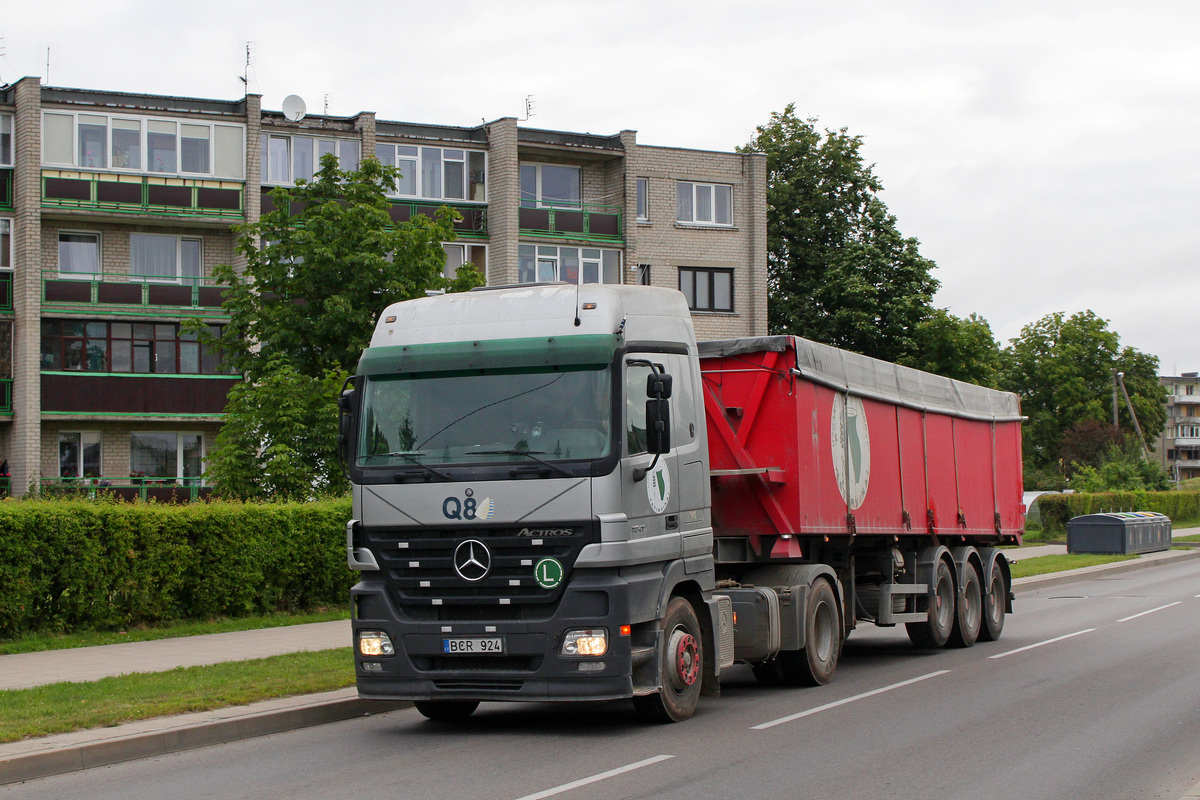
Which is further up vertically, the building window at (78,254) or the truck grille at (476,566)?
the building window at (78,254)

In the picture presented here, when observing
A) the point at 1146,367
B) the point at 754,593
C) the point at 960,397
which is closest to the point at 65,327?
the point at 960,397

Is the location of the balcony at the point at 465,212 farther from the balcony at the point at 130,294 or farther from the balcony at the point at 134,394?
the balcony at the point at 134,394

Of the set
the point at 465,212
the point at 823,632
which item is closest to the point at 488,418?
the point at 823,632

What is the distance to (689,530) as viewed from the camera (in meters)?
11.0

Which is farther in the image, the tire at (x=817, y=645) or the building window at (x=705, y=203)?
the building window at (x=705, y=203)

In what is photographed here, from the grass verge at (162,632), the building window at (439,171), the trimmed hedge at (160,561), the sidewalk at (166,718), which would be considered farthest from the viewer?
the building window at (439,171)

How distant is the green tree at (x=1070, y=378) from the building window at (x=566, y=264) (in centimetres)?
5254

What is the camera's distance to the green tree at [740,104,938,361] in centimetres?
5391

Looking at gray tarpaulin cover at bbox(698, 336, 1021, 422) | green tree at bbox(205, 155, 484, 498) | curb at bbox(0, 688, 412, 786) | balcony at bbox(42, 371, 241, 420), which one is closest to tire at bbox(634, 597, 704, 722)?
curb at bbox(0, 688, 412, 786)

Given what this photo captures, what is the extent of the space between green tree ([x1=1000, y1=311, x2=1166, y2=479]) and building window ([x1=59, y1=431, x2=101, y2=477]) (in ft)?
214

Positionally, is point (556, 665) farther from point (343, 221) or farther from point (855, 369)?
point (343, 221)

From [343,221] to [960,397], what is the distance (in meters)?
11.3

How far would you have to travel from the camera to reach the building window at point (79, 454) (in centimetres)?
3828

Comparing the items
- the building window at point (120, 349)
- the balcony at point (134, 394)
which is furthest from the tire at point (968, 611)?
the building window at point (120, 349)
